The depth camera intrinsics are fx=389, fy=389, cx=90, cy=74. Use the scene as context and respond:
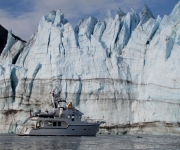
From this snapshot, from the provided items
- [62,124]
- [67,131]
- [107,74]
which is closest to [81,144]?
[67,131]

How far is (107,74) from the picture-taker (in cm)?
3123

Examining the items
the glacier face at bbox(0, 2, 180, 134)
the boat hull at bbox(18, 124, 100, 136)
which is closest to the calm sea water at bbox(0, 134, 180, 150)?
the boat hull at bbox(18, 124, 100, 136)

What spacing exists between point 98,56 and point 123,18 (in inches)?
207

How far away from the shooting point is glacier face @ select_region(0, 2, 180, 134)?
97.5ft

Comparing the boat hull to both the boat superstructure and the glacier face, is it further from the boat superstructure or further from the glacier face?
the glacier face

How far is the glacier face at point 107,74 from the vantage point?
29.7 metres

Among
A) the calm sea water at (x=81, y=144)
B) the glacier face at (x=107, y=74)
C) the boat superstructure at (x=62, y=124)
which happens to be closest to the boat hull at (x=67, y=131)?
the boat superstructure at (x=62, y=124)

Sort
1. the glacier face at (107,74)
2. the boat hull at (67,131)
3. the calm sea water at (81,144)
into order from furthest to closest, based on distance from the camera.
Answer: the glacier face at (107,74) → the boat hull at (67,131) → the calm sea water at (81,144)

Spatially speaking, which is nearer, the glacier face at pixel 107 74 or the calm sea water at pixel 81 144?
the calm sea water at pixel 81 144

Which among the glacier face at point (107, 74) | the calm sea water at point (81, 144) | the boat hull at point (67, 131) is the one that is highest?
the glacier face at point (107, 74)

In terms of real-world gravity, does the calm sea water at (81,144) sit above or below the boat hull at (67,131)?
below

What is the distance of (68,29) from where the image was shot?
1313 inches

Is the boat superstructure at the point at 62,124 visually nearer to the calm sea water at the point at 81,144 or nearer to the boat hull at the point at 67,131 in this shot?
the boat hull at the point at 67,131

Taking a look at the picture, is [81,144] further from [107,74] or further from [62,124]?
[107,74]
